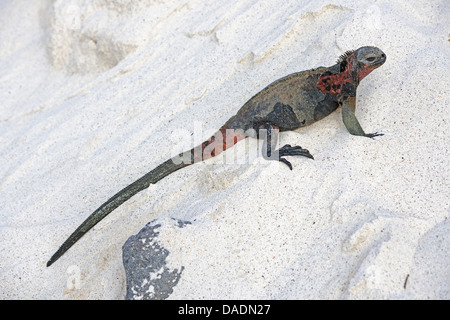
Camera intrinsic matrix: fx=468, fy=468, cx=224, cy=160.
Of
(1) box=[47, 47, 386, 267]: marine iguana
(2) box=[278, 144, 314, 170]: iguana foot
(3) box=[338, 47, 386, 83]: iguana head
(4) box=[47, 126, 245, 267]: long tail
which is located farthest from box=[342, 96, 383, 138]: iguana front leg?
(4) box=[47, 126, 245, 267]: long tail

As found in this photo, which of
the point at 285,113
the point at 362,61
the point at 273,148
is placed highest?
the point at 362,61

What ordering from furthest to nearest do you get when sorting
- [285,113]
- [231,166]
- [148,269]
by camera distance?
[285,113] < [231,166] < [148,269]

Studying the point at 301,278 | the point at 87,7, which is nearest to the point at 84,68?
the point at 87,7

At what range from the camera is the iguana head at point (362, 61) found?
342 cm

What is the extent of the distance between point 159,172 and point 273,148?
92cm

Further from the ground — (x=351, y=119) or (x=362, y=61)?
(x=362, y=61)

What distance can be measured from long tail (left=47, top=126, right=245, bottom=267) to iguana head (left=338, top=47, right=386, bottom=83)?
975 millimetres

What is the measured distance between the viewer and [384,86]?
3.70 m

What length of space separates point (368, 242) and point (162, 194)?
1.62 meters

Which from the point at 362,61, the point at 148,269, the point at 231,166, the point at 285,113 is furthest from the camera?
the point at 285,113

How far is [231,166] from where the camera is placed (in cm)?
355

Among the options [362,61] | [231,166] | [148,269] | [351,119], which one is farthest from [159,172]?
[362,61]

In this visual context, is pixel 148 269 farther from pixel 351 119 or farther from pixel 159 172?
pixel 351 119

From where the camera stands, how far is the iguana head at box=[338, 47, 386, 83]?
3.42 metres
